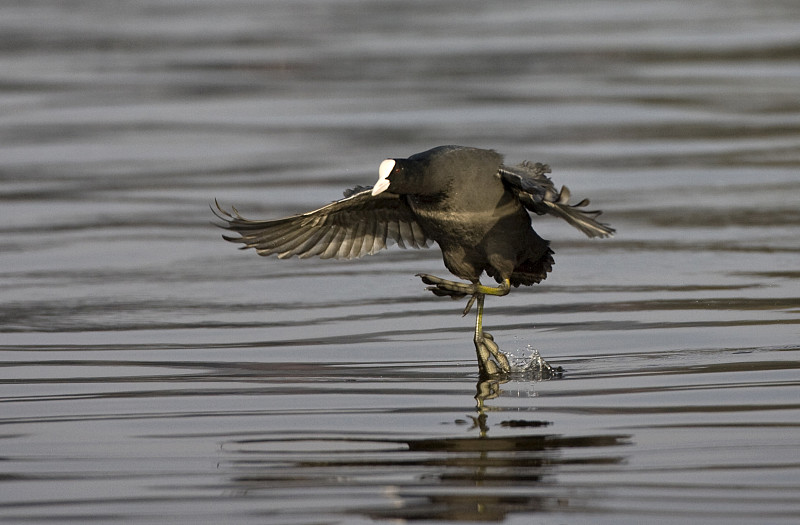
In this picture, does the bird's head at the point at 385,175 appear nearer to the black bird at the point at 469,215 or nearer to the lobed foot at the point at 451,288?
the black bird at the point at 469,215

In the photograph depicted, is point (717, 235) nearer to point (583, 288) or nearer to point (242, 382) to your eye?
point (583, 288)

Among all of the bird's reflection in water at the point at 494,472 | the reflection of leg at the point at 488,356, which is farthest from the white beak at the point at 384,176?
the bird's reflection in water at the point at 494,472

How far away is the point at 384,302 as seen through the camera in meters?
8.13

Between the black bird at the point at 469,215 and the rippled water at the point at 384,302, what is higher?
the black bird at the point at 469,215

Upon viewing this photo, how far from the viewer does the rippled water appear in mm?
4980

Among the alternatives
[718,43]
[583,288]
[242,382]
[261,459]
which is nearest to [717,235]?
[583,288]

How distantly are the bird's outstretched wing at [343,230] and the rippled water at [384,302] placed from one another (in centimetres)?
42

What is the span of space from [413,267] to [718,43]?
10.1m

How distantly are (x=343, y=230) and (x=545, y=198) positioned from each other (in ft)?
6.00

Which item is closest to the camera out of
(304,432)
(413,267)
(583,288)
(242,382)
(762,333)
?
(304,432)

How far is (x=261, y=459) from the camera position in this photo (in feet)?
17.3

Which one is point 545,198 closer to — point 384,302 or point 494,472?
point 494,472

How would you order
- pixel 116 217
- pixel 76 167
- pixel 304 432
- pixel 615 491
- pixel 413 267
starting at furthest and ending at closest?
pixel 76 167 < pixel 116 217 < pixel 413 267 < pixel 304 432 < pixel 615 491

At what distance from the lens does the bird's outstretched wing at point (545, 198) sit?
19.5ft
